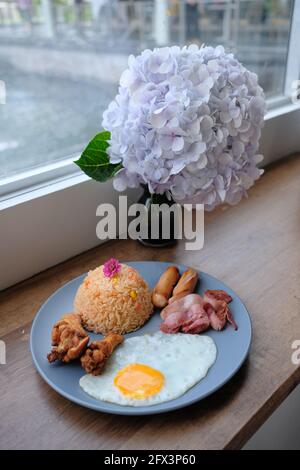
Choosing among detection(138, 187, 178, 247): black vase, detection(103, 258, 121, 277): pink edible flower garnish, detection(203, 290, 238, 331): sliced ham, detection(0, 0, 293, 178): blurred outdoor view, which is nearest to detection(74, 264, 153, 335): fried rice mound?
detection(103, 258, 121, 277): pink edible flower garnish

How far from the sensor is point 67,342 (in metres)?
0.62

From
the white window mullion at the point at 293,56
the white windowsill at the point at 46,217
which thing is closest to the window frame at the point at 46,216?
the white windowsill at the point at 46,217

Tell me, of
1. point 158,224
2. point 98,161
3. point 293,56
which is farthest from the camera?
point 293,56

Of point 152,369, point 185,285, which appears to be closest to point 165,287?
point 185,285

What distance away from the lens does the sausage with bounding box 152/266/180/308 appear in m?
0.76

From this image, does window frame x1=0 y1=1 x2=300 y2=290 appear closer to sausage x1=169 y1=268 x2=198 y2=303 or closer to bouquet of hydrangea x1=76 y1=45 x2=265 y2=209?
bouquet of hydrangea x1=76 y1=45 x2=265 y2=209

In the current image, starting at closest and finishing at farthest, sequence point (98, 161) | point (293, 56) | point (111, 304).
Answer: point (111, 304)
point (98, 161)
point (293, 56)

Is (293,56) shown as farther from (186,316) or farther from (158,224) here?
(186,316)

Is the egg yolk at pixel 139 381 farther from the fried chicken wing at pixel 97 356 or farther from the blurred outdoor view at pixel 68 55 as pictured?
the blurred outdoor view at pixel 68 55

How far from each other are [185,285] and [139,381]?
22 centimetres

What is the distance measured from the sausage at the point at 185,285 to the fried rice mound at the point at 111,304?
0.23 ft

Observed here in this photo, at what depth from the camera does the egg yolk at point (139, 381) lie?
1.90 feet

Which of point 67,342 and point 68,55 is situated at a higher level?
point 68,55
